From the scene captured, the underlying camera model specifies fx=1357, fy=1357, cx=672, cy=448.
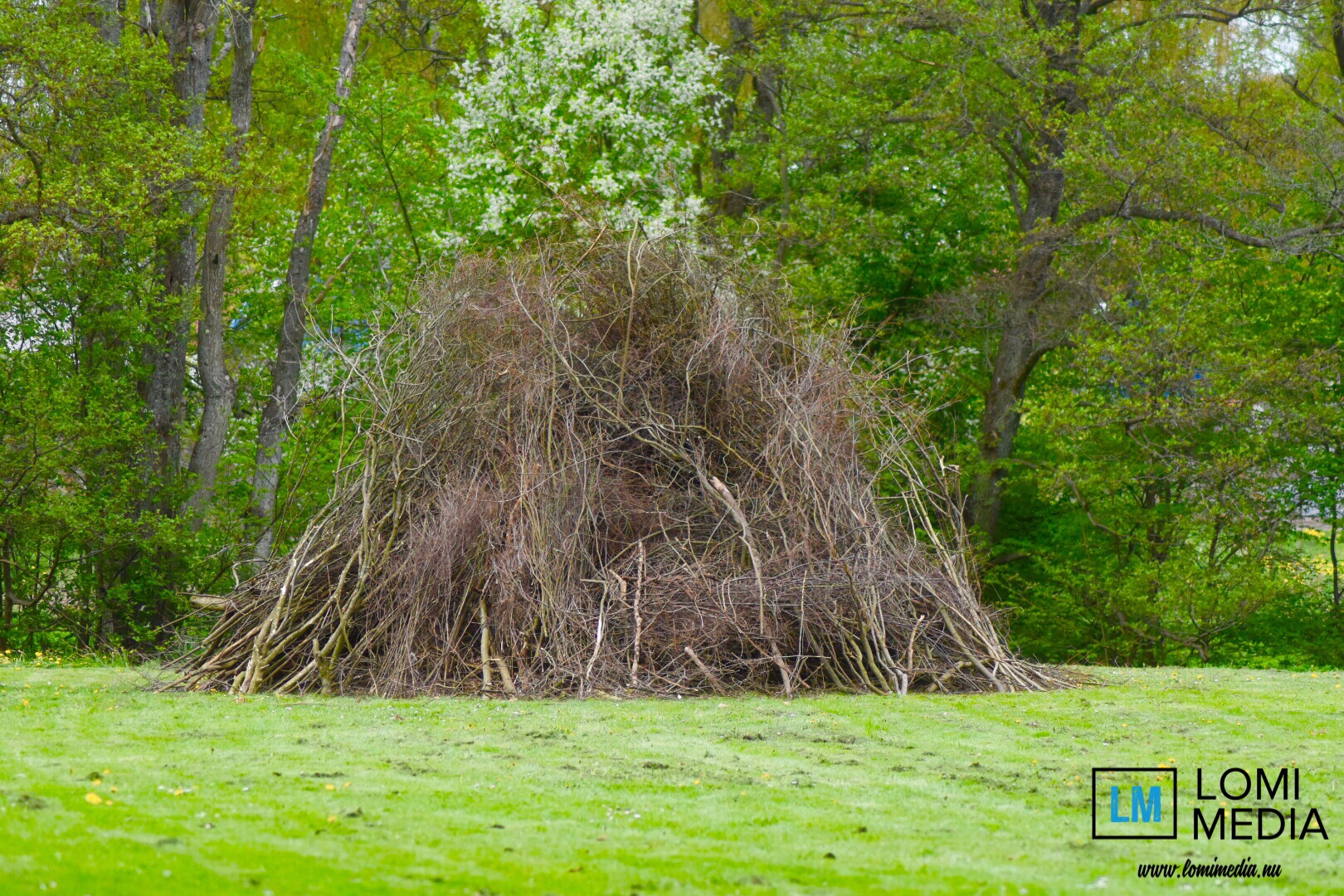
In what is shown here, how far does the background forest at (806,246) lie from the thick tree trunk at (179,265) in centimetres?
6

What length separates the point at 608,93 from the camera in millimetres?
20562

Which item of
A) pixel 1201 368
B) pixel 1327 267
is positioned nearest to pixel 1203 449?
pixel 1201 368

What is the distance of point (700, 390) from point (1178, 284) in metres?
8.87

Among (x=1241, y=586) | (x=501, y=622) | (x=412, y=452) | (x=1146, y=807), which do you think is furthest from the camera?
(x=1241, y=586)

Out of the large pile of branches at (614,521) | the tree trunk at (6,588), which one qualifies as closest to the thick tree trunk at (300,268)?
the tree trunk at (6,588)

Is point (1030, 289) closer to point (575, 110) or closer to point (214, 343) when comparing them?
point (575, 110)

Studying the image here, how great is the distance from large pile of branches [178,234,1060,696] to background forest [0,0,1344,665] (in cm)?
121

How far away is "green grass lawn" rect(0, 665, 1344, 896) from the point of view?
3932 mm

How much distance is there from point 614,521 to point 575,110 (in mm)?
11326

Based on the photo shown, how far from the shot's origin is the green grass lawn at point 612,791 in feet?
12.9

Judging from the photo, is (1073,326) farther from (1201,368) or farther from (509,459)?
(509,459)

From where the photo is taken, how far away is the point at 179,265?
16297 millimetres

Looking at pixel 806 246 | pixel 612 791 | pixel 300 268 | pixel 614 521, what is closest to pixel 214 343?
pixel 300 268

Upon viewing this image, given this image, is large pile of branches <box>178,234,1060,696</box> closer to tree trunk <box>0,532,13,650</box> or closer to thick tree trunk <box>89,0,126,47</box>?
tree trunk <box>0,532,13,650</box>
